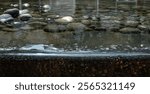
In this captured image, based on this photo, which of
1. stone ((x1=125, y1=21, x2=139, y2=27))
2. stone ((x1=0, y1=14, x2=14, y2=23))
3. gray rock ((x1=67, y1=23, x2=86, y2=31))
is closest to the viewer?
gray rock ((x1=67, y1=23, x2=86, y2=31))

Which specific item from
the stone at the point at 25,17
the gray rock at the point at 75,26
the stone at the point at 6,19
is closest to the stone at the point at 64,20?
the gray rock at the point at 75,26

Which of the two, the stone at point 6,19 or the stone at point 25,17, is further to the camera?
the stone at point 25,17

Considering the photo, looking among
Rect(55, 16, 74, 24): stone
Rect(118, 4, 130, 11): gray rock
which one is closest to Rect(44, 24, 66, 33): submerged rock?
Rect(55, 16, 74, 24): stone

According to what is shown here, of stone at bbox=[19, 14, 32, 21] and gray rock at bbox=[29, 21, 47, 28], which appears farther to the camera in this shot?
stone at bbox=[19, 14, 32, 21]

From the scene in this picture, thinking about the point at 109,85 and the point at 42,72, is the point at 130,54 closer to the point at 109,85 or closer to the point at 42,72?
the point at 109,85

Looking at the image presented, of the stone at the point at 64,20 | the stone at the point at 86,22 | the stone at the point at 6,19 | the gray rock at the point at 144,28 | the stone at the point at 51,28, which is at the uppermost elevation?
the stone at the point at 6,19

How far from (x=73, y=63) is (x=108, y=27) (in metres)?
1.06

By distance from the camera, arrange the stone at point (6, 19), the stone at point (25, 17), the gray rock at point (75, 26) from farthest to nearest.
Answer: the stone at point (25, 17) → the stone at point (6, 19) → the gray rock at point (75, 26)

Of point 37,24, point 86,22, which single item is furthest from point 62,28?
point 86,22

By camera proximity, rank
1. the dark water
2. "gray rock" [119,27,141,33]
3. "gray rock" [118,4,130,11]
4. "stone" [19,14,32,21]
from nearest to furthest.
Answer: the dark water < "gray rock" [119,27,141,33] < "stone" [19,14,32,21] < "gray rock" [118,4,130,11]

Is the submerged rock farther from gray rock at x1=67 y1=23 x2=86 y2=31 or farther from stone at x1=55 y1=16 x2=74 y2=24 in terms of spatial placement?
stone at x1=55 y1=16 x2=74 y2=24

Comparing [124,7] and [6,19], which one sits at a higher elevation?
[6,19]

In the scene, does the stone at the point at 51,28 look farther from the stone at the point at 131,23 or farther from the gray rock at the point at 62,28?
the stone at the point at 131,23

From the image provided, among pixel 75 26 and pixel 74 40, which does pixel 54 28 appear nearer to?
pixel 75 26
